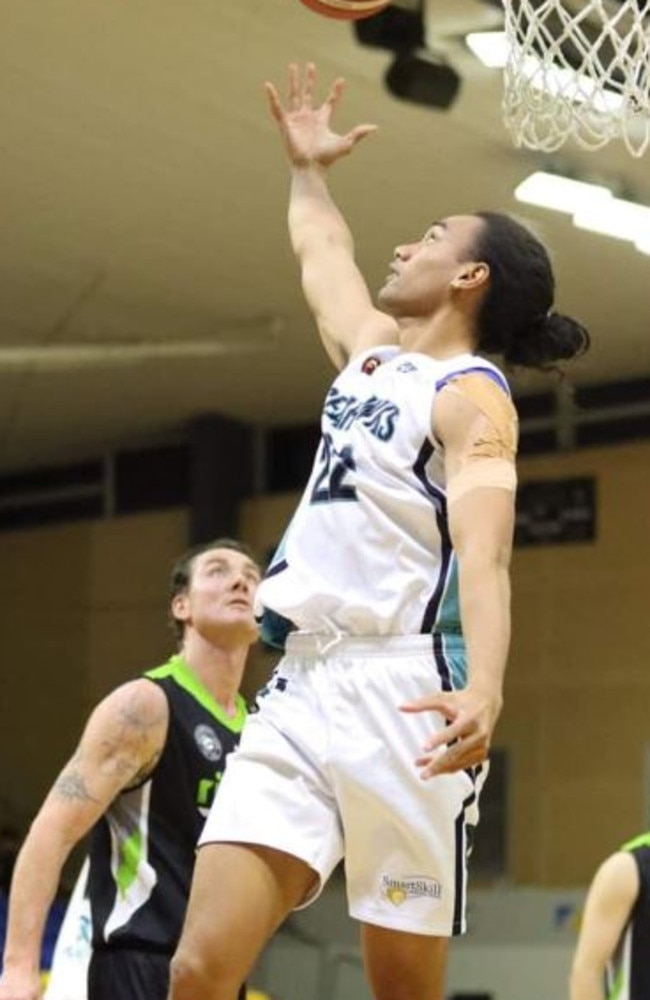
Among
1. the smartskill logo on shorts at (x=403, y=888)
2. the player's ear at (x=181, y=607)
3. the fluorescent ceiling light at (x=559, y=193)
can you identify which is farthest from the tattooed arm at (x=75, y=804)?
the fluorescent ceiling light at (x=559, y=193)

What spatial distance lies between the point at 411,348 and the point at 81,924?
2114 millimetres

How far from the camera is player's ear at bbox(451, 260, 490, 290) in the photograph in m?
4.00

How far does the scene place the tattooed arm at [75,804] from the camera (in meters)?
4.83

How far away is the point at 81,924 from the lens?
540cm

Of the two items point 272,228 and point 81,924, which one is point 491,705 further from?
point 272,228

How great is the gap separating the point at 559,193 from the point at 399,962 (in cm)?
752

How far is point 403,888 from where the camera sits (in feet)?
12.0

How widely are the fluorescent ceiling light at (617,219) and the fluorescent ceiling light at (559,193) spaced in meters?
0.06

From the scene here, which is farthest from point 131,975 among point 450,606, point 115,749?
point 450,606

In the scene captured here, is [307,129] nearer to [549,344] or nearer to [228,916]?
[549,344]

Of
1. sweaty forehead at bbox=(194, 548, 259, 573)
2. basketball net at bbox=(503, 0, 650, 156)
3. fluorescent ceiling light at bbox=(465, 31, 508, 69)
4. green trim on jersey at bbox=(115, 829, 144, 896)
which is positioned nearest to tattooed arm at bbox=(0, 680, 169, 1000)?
green trim on jersey at bbox=(115, 829, 144, 896)

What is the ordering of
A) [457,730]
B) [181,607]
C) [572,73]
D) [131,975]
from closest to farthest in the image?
[457,730] → [131,975] → [181,607] → [572,73]

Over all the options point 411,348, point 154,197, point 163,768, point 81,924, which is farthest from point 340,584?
point 154,197

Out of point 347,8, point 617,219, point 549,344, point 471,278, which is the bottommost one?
point 549,344
